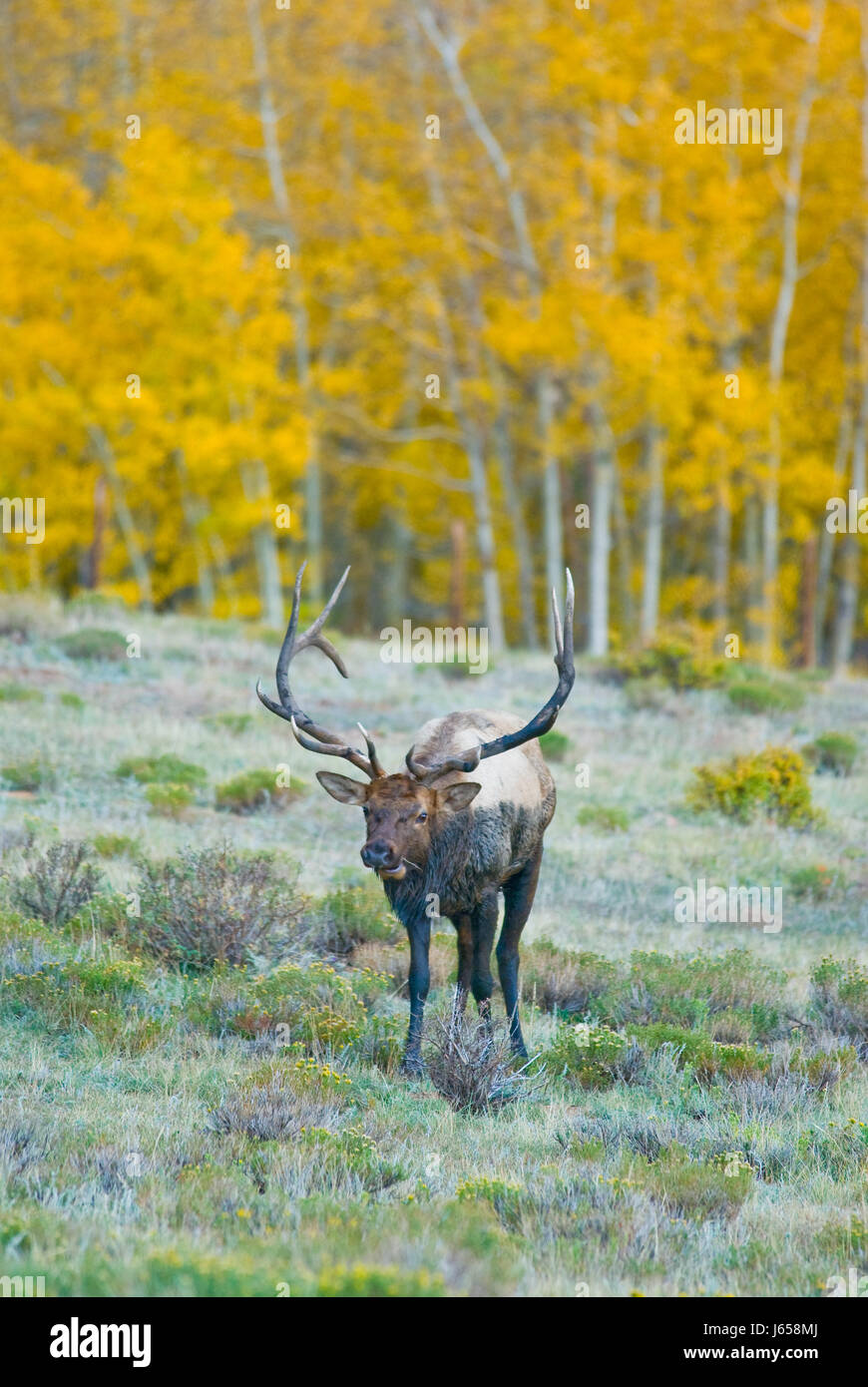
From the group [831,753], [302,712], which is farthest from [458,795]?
[831,753]

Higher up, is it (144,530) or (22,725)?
(144,530)

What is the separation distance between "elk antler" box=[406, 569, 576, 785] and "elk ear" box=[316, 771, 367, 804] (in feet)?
0.83

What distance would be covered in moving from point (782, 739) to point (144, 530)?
16.4 m

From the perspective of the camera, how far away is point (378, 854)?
22.8 feet

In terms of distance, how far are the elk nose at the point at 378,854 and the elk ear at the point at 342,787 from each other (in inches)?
17.9

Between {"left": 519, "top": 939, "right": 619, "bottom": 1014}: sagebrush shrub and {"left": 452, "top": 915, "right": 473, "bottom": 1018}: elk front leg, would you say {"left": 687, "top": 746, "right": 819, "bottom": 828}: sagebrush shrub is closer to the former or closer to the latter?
{"left": 519, "top": 939, "right": 619, "bottom": 1014}: sagebrush shrub

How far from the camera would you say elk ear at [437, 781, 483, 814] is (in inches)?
291

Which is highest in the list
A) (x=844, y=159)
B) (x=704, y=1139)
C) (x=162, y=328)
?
(x=844, y=159)
